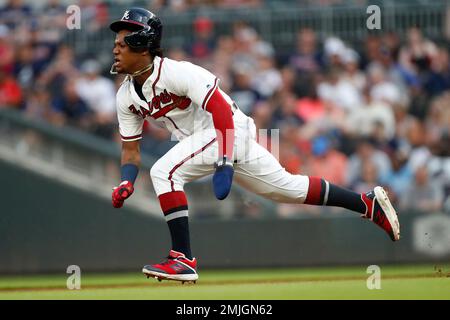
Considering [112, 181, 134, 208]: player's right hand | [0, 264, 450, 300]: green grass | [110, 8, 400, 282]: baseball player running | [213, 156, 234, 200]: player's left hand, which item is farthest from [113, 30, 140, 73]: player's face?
[0, 264, 450, 300]: green grass

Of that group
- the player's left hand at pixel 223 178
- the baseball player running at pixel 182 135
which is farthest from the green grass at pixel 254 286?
the player's left hand at pixel 223 178

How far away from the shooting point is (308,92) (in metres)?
13.7

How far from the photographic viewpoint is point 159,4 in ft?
48.3

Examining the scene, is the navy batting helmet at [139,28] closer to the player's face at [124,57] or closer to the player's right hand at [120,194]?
the player's face at [124,57]

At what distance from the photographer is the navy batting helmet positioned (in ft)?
25.4

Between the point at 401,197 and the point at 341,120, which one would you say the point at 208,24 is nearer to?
the point at 341,120

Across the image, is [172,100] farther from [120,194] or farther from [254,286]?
[254,286]

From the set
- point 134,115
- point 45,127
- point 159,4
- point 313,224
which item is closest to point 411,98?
point 313,224

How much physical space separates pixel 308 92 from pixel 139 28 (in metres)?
6.14

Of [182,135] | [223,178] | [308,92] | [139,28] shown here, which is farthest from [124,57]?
[308,92]

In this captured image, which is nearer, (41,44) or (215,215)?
(215,215)

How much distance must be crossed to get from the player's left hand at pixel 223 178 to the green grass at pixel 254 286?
0.95m

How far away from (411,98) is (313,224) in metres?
2.51

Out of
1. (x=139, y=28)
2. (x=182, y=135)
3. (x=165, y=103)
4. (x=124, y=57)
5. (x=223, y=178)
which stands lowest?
(x=223, y=178)
